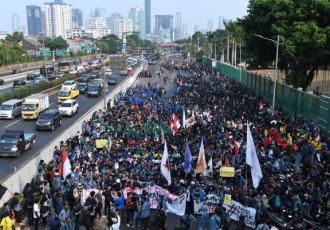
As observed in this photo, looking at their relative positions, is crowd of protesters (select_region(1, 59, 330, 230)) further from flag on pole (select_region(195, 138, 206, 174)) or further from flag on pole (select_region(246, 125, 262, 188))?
flag on pole (select_region(246, 125, 262, 188))

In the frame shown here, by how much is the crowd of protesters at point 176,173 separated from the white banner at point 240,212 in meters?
0.25

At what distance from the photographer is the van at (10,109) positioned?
35.1 m

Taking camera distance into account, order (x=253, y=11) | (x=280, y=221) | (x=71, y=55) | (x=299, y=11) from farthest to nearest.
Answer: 1. (x=71, y=55)
2. (x=253, y=11)
3. (x=299, y=11)
4. (x=280, y=221)

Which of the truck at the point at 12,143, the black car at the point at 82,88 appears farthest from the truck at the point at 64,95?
the truck at the point at 12,143

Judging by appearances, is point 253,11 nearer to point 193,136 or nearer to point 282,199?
point 193,136

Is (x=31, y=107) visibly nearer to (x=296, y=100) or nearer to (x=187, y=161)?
(x=187, y=161)

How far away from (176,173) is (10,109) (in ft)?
75.1

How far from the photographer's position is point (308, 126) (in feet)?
85.5

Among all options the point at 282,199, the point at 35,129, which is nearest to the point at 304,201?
the point at 282,199

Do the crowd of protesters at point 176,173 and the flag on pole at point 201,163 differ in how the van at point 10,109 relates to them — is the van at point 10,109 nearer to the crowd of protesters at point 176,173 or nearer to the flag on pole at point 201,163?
the crowd of protesters at point 176,173

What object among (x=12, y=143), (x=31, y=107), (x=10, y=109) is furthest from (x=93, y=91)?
(x=12, y=143)

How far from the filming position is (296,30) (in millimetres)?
37656

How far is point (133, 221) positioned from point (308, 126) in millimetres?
15950

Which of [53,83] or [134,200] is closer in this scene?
[134,200]
